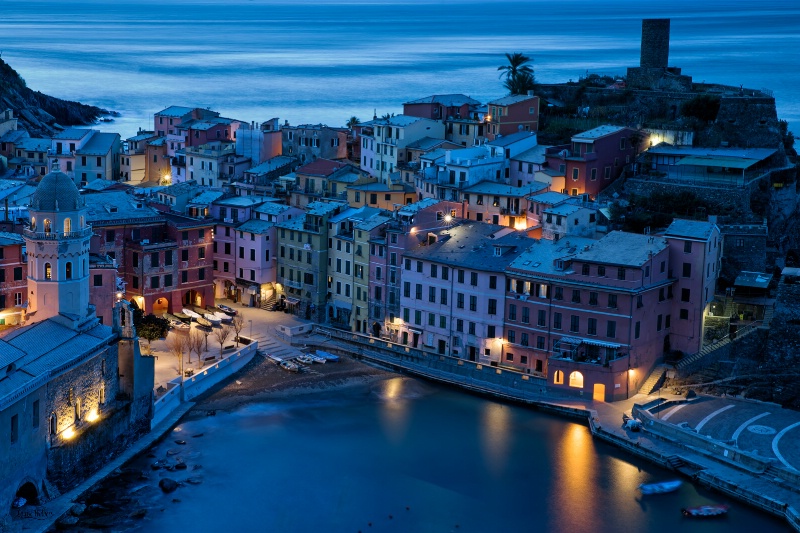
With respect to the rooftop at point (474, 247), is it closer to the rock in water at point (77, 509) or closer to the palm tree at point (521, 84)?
the rock in water at point (77, 509)

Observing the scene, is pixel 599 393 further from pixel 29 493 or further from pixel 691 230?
pixel 29 493

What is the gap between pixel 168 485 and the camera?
42.4 metres

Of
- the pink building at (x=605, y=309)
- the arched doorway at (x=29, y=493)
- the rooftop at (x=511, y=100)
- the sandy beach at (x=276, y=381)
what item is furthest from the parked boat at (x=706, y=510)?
the rooftop at (x=511, y=100)

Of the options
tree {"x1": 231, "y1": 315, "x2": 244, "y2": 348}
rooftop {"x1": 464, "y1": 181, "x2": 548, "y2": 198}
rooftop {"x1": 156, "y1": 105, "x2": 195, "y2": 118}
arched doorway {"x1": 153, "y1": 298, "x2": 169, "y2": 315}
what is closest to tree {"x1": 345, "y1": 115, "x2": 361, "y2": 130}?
rooftop {"x1": 156, "y1": 105, "x2": 195, "y2": 118}

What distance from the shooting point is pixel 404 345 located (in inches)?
2258

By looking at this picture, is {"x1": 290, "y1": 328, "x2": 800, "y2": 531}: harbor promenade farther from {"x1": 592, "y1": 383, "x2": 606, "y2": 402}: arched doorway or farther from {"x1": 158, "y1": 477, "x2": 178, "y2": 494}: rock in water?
{"x1": 158, "y1": 477, "x2": 178, "y2": 494}: rock in water

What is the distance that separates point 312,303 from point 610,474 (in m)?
21.3

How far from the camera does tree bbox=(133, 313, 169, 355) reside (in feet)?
185

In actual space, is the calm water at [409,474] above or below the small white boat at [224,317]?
below

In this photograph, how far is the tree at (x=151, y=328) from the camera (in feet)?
185

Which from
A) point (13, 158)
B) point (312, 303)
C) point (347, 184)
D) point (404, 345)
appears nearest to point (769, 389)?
point (404, 345)

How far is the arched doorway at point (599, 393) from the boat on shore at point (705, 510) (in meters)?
9.66

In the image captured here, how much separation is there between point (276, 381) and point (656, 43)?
3906 centimetres

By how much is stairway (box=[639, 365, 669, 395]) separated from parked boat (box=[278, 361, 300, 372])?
47.6ft
